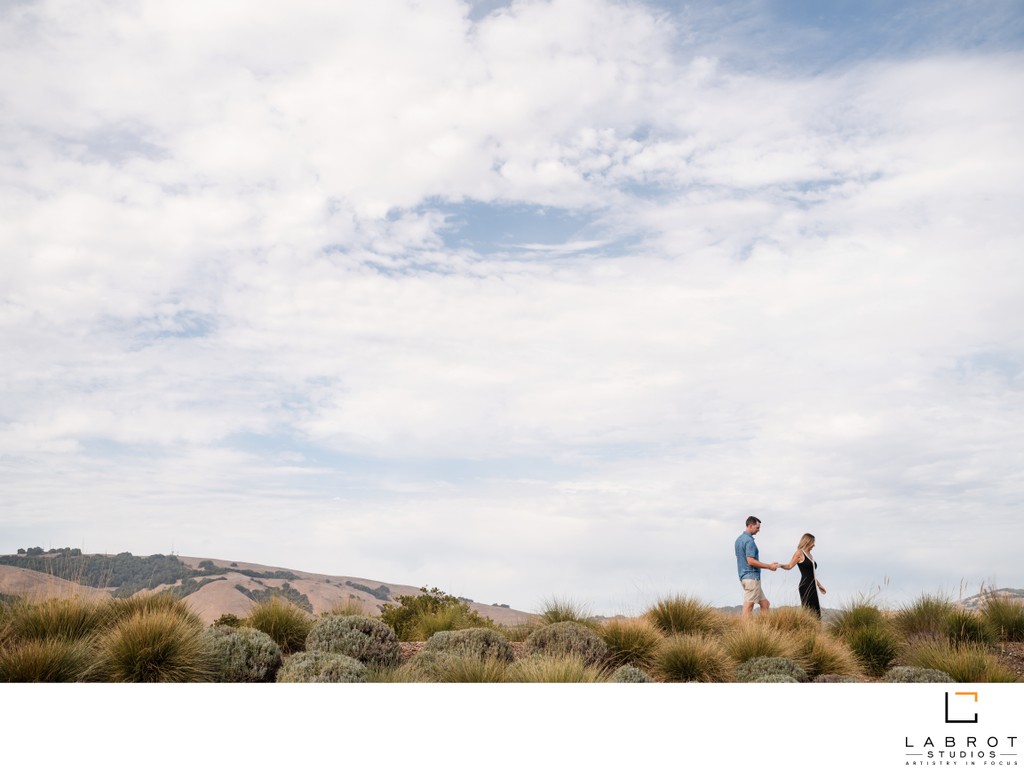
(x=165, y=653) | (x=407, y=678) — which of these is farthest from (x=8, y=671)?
(x=407, y=678)

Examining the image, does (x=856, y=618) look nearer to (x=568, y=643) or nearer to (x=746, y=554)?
(x=746, y=554)

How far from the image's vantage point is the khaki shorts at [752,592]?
16.3 meters

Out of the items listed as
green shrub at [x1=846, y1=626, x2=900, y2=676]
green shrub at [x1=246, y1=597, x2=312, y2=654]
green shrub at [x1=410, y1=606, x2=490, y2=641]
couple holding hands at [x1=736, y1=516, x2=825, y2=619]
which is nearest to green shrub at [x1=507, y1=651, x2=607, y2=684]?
green shrub at [x1=246, y1=597, x2=312, y2=654]

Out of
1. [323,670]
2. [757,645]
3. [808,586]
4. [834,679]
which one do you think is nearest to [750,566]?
[808,586]

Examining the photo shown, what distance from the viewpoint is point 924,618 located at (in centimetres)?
1558

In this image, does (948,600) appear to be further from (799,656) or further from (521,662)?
(521,662)

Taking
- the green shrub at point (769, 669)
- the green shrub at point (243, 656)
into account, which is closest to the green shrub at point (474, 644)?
the green shrub at point (243, 656)

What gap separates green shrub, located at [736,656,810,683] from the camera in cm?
1115

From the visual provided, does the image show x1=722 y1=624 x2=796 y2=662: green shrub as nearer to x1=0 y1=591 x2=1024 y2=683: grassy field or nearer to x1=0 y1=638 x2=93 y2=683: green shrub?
x1=0 y1=591 x2=1024 y2=683: grassy field

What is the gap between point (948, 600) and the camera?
52.9 ft
